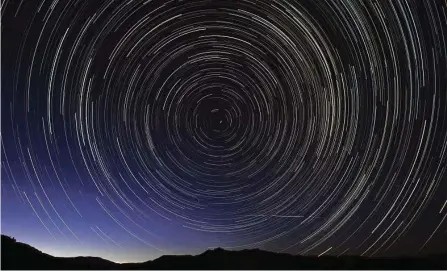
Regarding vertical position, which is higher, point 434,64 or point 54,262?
point 434,64

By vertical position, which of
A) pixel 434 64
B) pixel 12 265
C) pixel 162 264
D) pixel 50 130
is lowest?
pixel 12 265

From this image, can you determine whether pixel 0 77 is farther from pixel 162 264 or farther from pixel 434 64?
pixel 434 64

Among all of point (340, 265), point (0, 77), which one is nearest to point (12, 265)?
point (0, 77)

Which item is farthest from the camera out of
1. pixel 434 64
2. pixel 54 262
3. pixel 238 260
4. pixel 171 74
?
pixel 238 260

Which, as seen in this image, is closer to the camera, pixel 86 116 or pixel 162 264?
pixel 86 116

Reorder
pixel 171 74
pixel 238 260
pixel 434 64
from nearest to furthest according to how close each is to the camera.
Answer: pixel 434 64
pixel 171 74
pixel 238 260

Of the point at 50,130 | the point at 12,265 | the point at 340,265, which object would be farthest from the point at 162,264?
the point at 340,265
